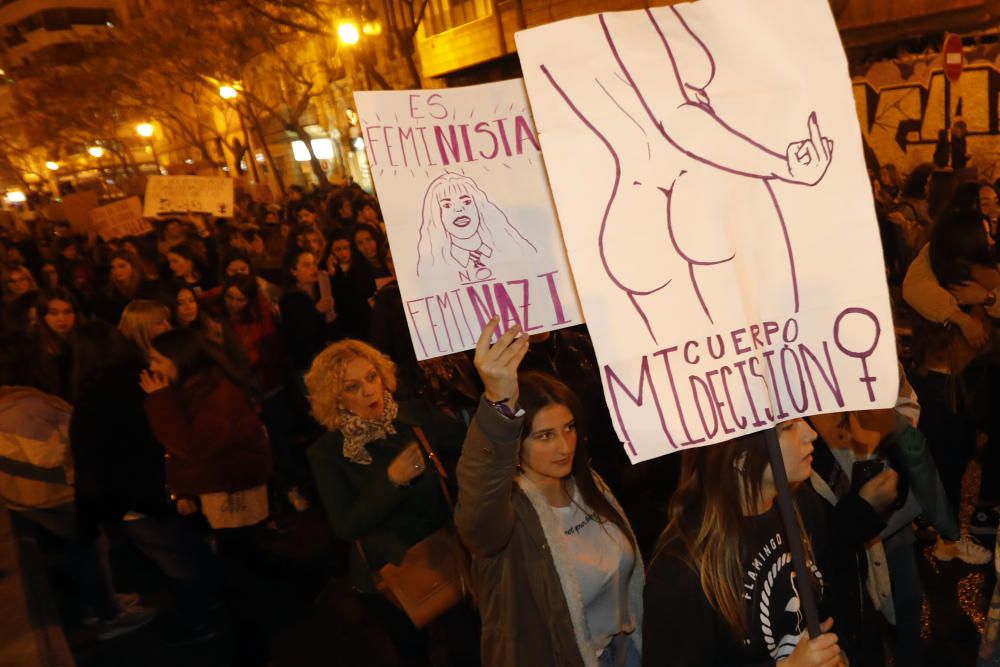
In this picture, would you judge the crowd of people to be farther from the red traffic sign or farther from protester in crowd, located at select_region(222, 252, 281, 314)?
the red traffic sign

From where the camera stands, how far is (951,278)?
12.8 feet

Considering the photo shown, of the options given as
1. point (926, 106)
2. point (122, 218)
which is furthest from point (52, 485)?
point (926, 106)

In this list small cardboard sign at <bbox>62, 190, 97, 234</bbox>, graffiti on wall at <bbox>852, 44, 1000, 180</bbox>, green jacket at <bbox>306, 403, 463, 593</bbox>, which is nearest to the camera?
green jacket at <bbox>306, 403, 463, 593</bbox>

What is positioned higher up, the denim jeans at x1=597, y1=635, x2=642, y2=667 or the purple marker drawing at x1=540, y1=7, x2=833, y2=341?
the purple marker drawing at x1=540, y1=7, x2=833, y2=341

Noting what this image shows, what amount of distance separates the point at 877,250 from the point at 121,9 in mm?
63625

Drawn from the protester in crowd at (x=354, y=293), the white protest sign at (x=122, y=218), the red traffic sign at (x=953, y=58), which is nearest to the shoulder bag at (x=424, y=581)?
the protester in crowd at (x=354, y=293)

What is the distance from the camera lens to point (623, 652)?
8.30 ft

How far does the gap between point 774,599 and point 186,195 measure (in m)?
10.8

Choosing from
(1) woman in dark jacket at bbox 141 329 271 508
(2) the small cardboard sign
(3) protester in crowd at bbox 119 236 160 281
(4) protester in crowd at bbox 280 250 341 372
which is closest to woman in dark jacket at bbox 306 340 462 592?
(1) woman in dark jacket at bbox 141 329 271 508

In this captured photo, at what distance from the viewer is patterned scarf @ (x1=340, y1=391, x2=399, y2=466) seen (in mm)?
3219

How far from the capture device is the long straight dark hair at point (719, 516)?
1.97 meters

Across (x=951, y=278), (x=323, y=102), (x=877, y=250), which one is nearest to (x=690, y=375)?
(x=877, y=250)

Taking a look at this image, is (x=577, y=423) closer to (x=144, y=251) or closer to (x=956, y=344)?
(x=956, y=344)

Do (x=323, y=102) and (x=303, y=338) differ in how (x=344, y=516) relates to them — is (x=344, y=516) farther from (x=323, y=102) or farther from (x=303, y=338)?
(x=323, y=102)
